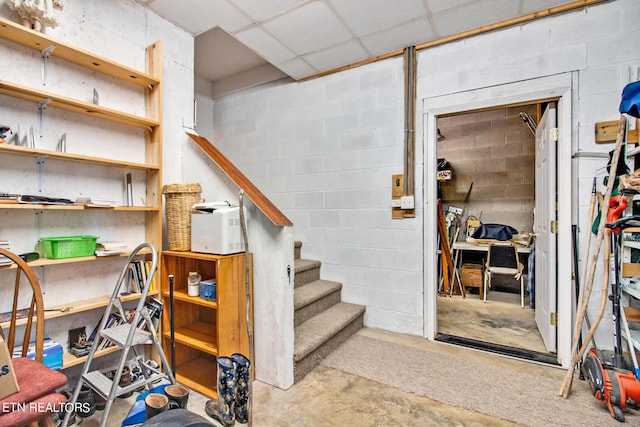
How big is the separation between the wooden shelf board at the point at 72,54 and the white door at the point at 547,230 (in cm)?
307

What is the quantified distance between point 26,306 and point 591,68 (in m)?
4.13

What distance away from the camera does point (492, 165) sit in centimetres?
475

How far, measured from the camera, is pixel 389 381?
2100 mm

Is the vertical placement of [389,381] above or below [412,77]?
below

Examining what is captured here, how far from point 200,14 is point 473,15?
2.18m

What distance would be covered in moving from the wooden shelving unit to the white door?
3031 mm

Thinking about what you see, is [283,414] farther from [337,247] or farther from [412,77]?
[412,77]

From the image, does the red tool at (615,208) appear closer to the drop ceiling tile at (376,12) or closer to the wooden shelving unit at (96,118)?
the drop ceiling tile at (376,12)

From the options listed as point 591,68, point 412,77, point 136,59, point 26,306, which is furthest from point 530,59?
point 26,306

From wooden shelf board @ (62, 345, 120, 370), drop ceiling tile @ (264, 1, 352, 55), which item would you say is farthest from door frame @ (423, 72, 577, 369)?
wooden shelf board @ (62, 345, 120, 370)

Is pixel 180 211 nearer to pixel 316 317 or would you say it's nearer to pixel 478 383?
pixel 316 317

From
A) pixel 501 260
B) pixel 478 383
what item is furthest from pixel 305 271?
pixel 501 260

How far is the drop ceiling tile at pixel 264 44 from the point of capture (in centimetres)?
264

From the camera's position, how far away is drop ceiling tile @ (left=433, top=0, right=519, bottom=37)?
7.36 feet
